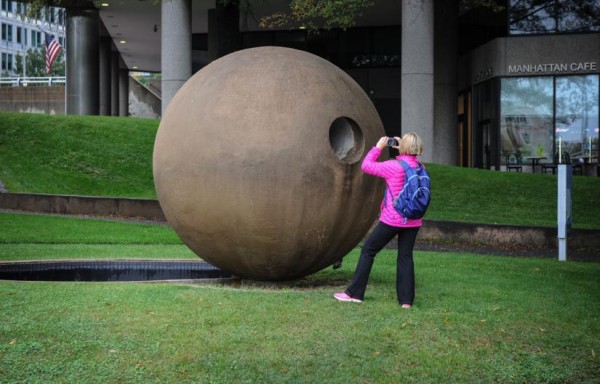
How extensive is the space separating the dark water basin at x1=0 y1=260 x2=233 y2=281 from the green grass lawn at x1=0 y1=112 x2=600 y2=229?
9.65m

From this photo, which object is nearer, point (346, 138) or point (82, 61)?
point (346, 138)

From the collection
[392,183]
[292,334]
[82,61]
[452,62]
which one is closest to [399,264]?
[392,183]

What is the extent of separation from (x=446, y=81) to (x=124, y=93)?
3909 centimetres

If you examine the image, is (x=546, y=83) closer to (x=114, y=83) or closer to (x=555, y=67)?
(x=555, y=67)

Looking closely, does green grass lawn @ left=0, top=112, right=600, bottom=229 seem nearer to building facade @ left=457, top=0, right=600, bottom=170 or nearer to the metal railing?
building facade @ left=457, top=0, right=600, bottom=170

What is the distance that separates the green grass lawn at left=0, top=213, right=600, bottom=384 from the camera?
6.84 m

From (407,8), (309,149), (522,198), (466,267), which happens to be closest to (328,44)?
(407,8)

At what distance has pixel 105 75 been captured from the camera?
5444 centimetres

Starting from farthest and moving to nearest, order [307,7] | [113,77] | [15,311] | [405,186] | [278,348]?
[113,77]
[307,7]
[405,186]
[15,311]
[278,348]

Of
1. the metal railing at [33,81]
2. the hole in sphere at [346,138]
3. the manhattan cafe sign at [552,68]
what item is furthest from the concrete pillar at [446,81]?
the metal railing at [33,81]

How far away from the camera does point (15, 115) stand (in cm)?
3067

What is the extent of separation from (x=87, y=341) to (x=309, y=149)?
10.2ft

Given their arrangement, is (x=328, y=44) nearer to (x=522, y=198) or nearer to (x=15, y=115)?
(x=15, y=115)

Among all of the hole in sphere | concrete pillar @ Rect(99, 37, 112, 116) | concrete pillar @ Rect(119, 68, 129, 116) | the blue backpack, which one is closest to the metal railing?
concrete pillar @ Rect(99, 37, 112, 116)
